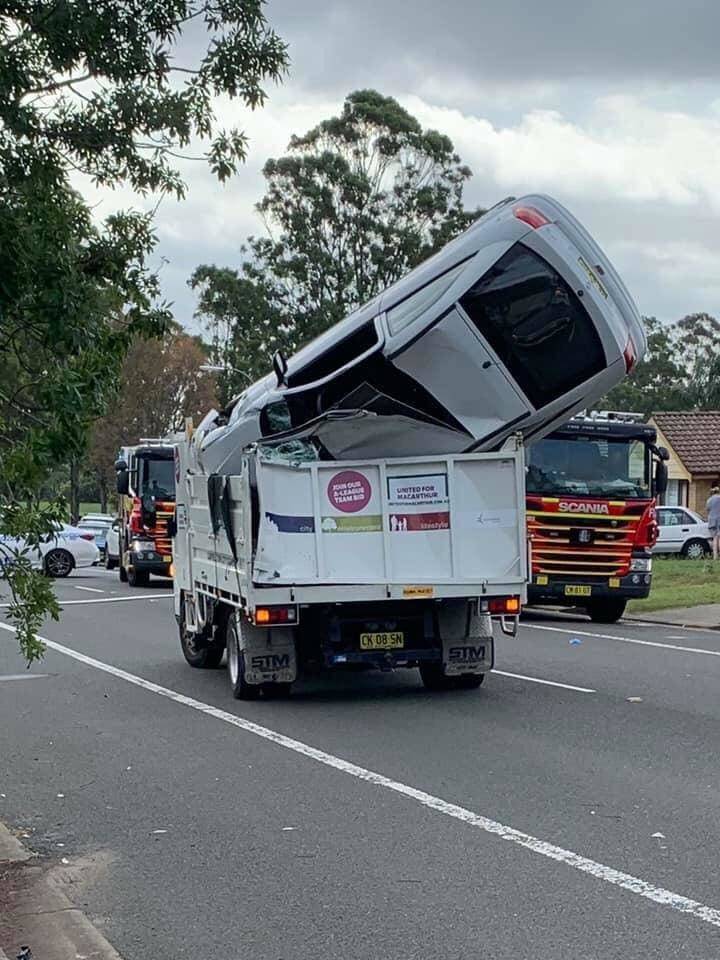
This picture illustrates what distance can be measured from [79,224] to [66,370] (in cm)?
104

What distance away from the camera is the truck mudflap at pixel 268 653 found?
12.8m

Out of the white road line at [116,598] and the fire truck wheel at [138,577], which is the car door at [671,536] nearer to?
the fire truck wheel at [138,577]

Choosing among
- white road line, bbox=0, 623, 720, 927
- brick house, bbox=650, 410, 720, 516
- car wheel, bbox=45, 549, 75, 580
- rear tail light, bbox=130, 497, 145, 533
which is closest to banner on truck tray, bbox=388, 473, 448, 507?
white road line, bbox=0, 623, 720, 927

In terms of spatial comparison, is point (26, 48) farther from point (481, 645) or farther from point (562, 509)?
point (562, 509)

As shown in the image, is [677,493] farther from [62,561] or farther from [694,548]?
[62,561]

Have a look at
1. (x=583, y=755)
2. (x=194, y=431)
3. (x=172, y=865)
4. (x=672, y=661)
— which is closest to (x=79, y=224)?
(x=172, y=865)

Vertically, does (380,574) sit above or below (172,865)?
above

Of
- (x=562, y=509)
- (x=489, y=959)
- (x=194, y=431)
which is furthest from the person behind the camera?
(x=562, y=509)

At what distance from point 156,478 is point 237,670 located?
18.8 meters

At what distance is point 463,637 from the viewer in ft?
43.1

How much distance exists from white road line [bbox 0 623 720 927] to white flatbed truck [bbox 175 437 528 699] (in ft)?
2.98

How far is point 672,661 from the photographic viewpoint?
16.3 m

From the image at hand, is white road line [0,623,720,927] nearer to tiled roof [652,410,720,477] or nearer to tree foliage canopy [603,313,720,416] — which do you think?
tiled roof [652,410,720,477]

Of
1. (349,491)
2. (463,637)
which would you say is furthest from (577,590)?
(349,491)
